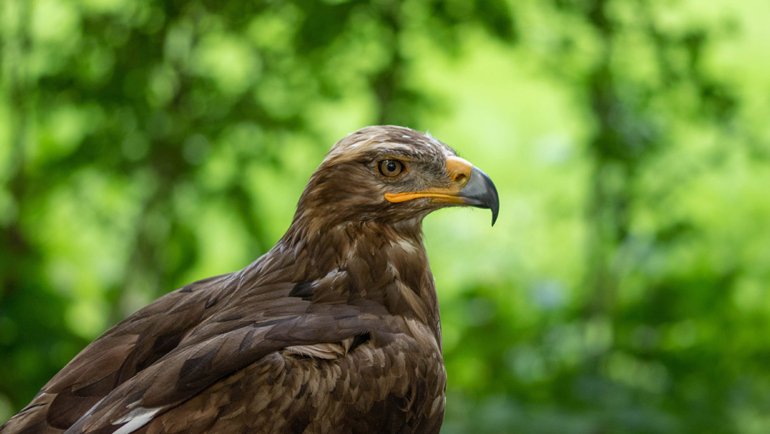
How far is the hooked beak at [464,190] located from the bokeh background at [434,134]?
208 cm

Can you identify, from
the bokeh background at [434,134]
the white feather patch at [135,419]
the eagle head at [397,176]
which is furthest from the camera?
the bokeh background at [434,134]

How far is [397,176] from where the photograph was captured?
9.41 ft

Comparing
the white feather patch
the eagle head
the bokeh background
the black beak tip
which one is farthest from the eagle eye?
the bokeh background

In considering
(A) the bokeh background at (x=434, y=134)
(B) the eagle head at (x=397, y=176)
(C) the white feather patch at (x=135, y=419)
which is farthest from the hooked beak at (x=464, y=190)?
(A) the bokeh background at (x=434, y=134)

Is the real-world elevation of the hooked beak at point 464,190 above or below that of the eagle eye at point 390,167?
below

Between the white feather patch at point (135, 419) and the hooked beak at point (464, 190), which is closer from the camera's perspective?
the white feather patch at point (135, 419)

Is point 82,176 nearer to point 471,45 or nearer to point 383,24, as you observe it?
point 383,24

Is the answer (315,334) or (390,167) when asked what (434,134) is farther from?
(315,334)

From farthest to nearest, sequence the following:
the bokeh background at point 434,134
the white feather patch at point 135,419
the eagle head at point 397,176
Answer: the bokeh background at point 434,134
the eagle head at point 397,176
the white feather patch at point 135,419

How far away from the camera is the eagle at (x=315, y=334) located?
2512mm

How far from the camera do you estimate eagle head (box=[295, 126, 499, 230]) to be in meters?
2.84

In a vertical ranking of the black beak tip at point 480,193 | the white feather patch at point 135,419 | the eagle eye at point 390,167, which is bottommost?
the white feather patch at point 135,419

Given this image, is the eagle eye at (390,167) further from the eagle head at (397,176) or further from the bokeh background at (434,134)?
the bokeh background at (434,134)

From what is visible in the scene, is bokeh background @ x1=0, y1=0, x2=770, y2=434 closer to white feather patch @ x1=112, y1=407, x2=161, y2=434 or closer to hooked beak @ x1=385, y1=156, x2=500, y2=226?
hooked beak @ x1=385, y1=156, x2=500, y2=226
